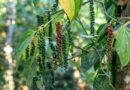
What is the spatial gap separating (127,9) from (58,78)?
280 centimetres

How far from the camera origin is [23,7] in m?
3.39

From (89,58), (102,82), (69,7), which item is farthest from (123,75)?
(69,7)

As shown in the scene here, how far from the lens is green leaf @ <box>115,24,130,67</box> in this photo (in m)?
0.98

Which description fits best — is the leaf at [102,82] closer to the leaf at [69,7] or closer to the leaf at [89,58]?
the leaf at [89,58]

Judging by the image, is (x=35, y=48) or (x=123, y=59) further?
(x=35, y=48)

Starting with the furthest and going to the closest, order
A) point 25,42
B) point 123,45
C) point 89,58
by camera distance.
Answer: point 89,58 < point 25,42 < point 123,45

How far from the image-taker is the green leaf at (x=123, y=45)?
3.20ft

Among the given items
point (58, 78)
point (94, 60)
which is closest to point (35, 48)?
point (94, 60)

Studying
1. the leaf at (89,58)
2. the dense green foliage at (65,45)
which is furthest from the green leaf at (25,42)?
the leaf at (89,58)

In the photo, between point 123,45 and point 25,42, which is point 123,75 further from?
point 25,42

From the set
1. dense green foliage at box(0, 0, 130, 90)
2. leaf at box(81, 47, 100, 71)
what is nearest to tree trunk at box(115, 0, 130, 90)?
dense green foliage at box(0, 0, 130, 90)

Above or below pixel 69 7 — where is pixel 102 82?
below

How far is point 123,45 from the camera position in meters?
0.98

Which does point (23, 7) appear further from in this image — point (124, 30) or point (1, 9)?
point (124, 30)
